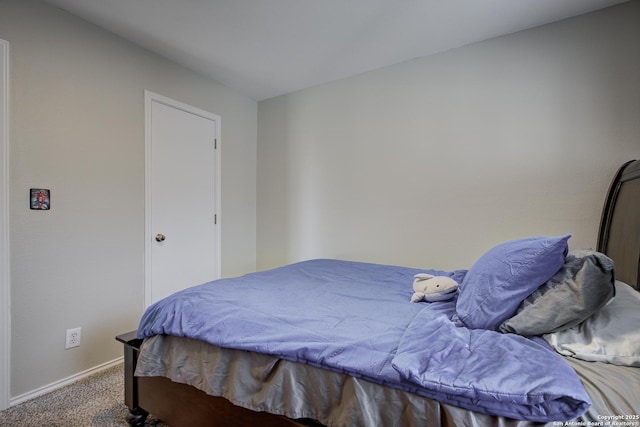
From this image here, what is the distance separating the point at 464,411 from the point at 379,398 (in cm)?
22

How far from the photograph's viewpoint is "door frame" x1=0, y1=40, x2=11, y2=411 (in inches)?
67.9

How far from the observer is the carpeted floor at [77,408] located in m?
1.60

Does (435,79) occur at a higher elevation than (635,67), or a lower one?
higher

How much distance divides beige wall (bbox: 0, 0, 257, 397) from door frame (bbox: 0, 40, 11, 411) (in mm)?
34

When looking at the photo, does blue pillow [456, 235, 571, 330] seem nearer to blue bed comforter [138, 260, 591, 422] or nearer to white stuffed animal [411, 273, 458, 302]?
blue bed comforter [138, 260, 591, 422]

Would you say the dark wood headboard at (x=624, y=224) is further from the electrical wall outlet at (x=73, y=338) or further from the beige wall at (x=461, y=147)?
the electrical wall outlet at (x=73, y=338)

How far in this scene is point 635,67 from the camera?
1888mm

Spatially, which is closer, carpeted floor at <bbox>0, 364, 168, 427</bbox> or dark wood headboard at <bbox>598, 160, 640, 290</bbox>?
dark wood headboard at <bbox>598, 160, 640, 290</bbox>

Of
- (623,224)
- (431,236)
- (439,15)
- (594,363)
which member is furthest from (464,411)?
(439,15)

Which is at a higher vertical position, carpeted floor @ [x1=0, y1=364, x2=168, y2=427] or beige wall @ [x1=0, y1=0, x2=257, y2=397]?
beige wall @ [x1=0, y1=0, x2=257, y2=397]

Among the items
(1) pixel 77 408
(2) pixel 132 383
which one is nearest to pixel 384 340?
(2) pixel 132 383

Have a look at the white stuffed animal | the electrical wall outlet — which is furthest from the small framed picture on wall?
the white stuffed animal

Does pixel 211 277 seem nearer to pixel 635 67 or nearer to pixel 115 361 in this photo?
pixel 115 361

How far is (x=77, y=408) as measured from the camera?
1.73 meters
